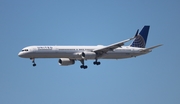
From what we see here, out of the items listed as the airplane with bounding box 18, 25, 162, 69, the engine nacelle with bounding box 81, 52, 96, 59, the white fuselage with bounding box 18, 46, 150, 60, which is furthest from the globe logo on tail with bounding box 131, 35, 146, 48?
the engine nacelle with bounding box 81, 52, 96, 59

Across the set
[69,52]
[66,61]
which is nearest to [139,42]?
[66,61]

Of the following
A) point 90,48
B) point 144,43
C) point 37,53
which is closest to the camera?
point 37,53

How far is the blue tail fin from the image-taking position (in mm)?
111762

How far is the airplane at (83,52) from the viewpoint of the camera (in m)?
98.0

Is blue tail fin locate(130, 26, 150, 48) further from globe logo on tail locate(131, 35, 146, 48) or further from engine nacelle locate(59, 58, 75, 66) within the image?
engine nacelle locate(59, 58, 75, 66)

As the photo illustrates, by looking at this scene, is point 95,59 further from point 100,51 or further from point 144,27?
point 144,27

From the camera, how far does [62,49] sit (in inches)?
3930

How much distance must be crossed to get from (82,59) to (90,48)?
3.27m

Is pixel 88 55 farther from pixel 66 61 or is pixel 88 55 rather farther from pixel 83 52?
pixel 66 61

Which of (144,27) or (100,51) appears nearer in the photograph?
(100,51)

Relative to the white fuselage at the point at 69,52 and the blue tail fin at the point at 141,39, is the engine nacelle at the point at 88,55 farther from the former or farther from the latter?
the blue tail fin at the point at 141,39

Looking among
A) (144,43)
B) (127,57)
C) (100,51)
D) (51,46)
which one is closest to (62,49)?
(51,46)

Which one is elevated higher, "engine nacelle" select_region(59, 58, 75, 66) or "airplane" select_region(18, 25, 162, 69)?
"airplane" select_region(18, 25, 162, 69)

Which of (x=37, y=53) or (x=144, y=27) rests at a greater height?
(x=144, y=27)
